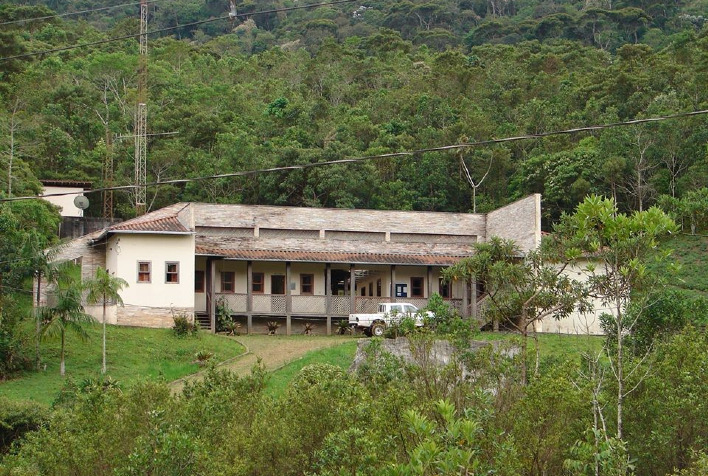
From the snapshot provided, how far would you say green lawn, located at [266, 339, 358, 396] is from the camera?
26.4m

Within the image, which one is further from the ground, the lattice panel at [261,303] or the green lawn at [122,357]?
the lattice panel at [261,303]

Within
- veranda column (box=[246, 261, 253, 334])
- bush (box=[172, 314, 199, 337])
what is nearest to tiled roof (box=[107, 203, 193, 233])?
veranda column (box=[246, 261, 253, 334])

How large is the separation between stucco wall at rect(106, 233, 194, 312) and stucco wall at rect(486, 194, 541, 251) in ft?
35.4

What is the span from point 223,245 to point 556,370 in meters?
24.2

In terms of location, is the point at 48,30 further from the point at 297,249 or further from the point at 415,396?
the point at 415,396

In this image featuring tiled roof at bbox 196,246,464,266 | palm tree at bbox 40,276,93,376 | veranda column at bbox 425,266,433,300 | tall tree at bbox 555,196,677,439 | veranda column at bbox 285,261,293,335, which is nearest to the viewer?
tall tree at bbox 555,196,677,439

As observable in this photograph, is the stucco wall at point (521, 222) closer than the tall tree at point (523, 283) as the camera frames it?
No

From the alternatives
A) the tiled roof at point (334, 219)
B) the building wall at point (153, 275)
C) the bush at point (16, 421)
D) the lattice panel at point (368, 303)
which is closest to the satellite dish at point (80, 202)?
the tiled roof at point (334, 219)

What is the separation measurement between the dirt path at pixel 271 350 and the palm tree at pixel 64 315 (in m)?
3.19

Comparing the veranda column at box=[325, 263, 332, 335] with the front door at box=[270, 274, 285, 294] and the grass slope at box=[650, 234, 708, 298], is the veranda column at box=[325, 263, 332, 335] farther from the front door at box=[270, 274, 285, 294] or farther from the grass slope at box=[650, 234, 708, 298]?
the grass slope at box=[650, 234, 708, 298]

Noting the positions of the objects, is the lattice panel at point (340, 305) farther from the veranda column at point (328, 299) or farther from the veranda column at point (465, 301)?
the veranda column at point (465, 301)

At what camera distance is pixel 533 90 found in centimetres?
6294

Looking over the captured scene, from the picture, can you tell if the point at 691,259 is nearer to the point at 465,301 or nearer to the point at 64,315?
the point at 465,301

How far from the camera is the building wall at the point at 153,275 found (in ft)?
114
